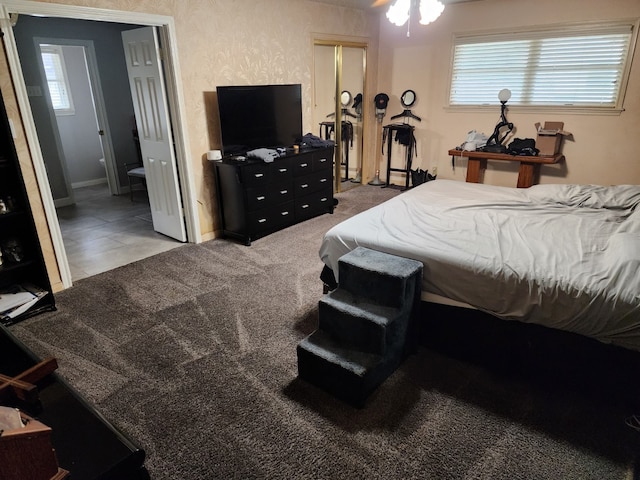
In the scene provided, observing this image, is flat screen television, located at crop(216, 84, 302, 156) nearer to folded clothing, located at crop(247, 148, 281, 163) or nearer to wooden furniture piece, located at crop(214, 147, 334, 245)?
folded clothing, located at crop(247, 148, 281, 163)

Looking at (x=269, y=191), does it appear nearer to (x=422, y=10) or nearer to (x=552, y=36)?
(x=422, y=10)

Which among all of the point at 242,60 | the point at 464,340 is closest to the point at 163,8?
the point at 242,60

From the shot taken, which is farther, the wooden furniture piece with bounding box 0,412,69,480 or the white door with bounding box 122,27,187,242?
the white door with bounding box 122,27,187,242

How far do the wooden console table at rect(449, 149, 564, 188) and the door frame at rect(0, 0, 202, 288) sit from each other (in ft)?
11.1

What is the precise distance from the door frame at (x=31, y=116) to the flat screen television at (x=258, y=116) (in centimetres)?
40

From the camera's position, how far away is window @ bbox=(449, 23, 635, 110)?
14.5 feet

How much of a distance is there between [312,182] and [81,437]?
3.90 m

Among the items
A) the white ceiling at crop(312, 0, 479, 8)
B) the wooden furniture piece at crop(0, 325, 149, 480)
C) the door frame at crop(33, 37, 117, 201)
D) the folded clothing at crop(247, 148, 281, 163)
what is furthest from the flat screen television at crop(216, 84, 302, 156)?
the wooden furniture piece at crop(0, 325, 149, 480)

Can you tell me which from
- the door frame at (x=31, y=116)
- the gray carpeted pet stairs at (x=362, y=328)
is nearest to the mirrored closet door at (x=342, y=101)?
the door frame at (x=31, y=116)

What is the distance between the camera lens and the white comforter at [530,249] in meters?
1.89

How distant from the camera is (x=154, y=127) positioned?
392cm

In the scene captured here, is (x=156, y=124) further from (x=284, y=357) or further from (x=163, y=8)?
(x=284, y=357)

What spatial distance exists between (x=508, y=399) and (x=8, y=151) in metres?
3.38

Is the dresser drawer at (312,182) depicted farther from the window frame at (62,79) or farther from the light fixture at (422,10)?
the window frame at (62,79)
